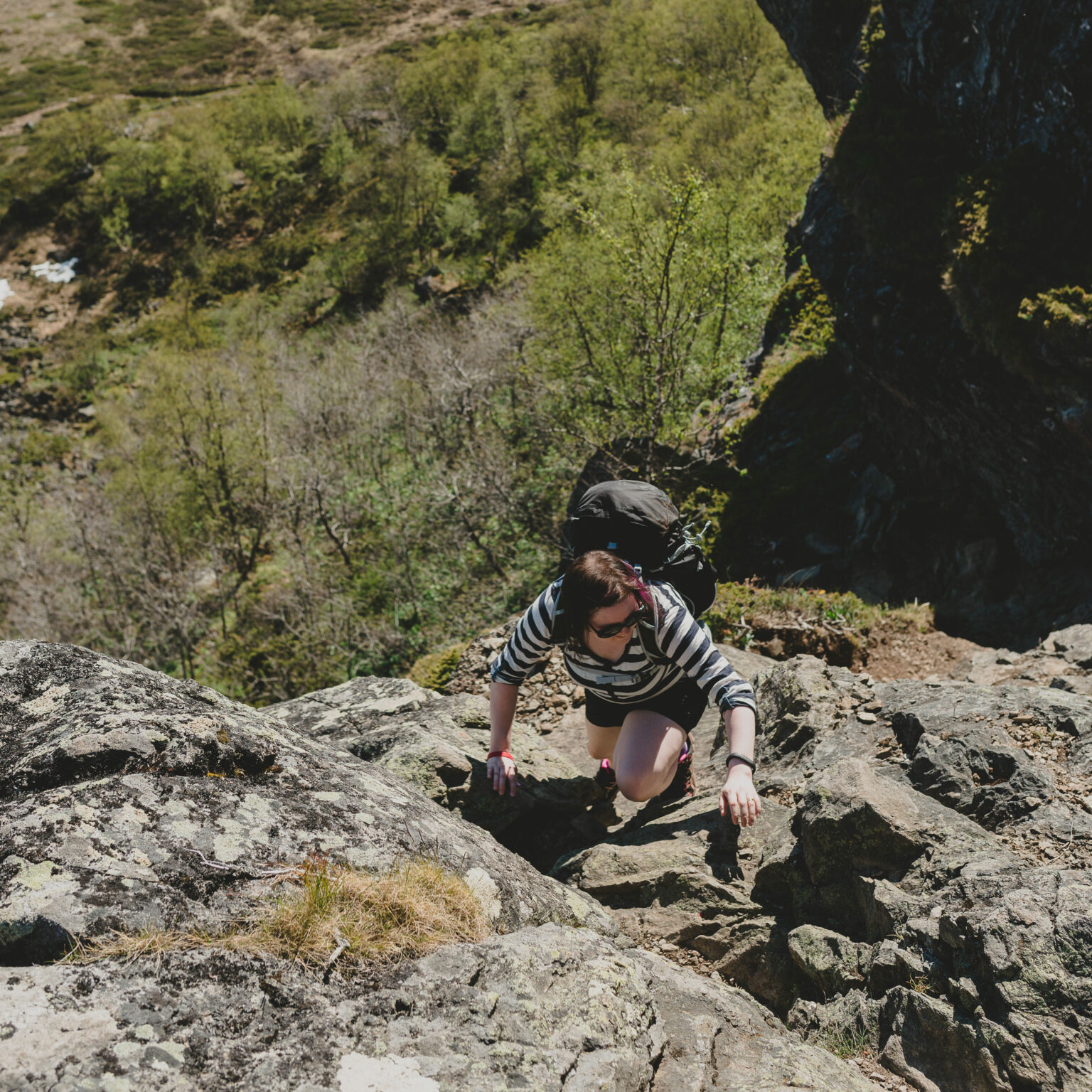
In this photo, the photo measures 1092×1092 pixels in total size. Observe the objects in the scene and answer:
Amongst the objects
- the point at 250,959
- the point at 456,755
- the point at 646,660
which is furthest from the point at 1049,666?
the point at 250,959

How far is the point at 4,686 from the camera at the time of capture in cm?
295

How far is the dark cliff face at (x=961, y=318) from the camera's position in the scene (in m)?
7.07

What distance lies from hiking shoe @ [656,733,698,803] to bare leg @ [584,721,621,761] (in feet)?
1.35

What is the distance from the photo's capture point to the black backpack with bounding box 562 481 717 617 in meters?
3.81

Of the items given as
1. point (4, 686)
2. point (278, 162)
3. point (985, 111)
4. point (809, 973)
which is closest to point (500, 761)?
point (809, 973)

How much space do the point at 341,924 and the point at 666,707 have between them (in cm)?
235

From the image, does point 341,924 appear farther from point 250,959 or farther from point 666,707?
point 666,707

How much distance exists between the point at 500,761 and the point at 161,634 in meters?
18.4

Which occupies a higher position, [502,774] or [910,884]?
[910,884]

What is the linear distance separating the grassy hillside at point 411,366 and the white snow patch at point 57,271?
69.6 inches

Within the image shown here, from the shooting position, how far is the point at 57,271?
5938 centimetres

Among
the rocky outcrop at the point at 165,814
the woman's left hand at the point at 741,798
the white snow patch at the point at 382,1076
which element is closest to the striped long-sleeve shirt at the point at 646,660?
the woman's left hand at the point at 741,798

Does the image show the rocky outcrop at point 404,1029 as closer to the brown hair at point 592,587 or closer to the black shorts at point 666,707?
the brown hair at point 592,587

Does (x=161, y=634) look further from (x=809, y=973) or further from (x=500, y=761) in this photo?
(x=809, y=973)
